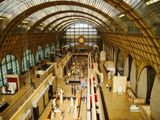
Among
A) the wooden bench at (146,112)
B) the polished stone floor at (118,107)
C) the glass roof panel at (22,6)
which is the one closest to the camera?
the polished stone floor at (118,107)

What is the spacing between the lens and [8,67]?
27719 millimetres

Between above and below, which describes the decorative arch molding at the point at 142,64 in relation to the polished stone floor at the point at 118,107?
above

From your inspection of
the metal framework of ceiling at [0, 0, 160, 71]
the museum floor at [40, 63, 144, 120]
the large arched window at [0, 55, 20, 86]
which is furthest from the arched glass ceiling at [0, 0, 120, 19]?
the museum floor at [40, 63, 144, 120]

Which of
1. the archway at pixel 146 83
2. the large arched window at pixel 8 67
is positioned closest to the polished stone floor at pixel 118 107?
the archway at pixel 146 83

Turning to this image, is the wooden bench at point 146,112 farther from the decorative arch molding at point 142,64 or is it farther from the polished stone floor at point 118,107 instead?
the decorative arch molding at point 142,64

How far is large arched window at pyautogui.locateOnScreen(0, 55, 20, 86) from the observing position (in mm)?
25559

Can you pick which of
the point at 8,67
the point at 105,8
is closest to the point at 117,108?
the point at 105,8

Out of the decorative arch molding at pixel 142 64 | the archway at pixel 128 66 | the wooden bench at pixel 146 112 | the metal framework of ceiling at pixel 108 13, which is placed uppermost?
the metal framework of ceiling at pixel 108 13

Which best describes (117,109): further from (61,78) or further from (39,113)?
(61,78)

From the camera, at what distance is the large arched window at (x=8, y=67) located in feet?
83.9

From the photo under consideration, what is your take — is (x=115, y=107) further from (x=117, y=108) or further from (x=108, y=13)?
(x=108, y=13)

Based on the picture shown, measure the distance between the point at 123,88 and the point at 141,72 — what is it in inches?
109

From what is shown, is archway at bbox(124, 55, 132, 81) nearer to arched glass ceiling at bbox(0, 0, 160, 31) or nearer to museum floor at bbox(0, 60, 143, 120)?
museum floor at bbox(0, 60, 143, 120)

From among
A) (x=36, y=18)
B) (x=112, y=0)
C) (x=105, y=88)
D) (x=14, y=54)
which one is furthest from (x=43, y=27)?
(x=112, y=0)
